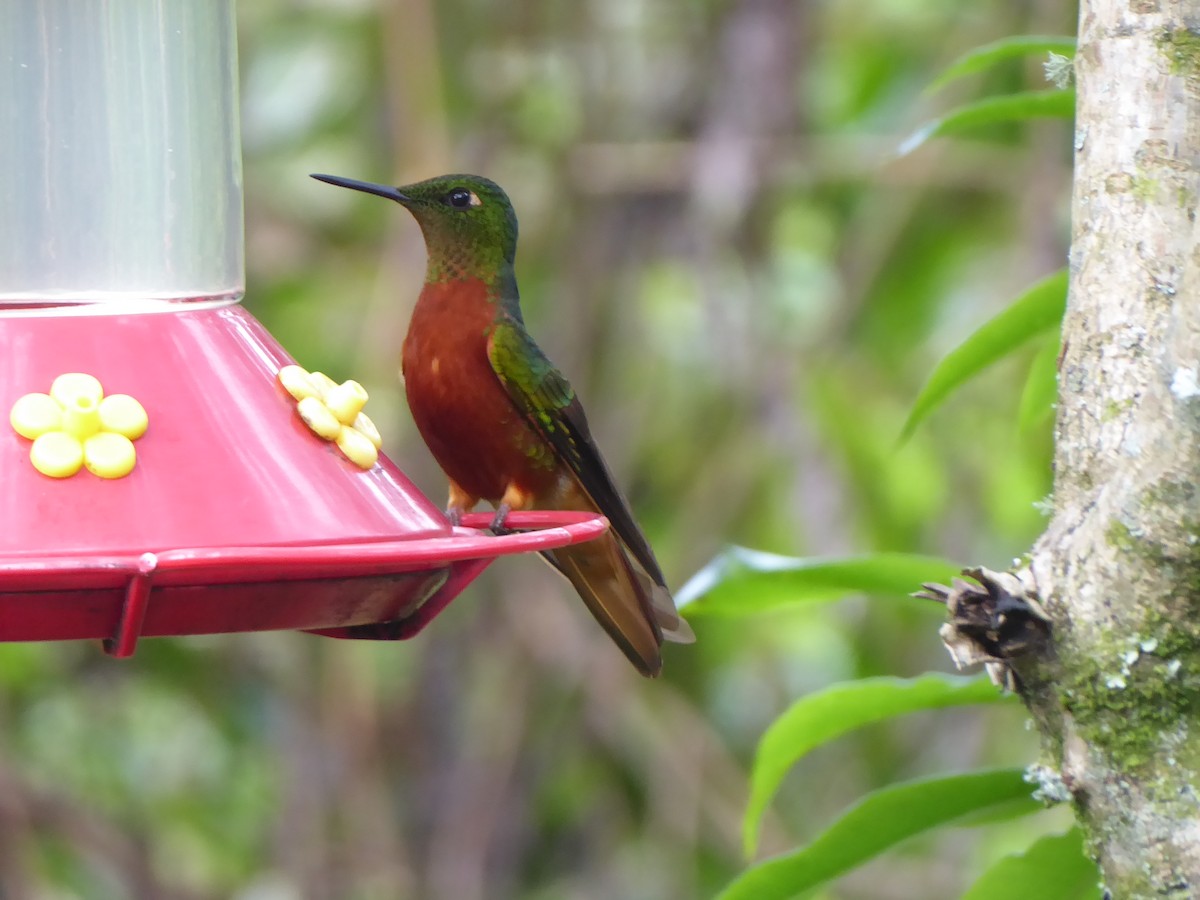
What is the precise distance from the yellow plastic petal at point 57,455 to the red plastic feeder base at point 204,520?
0.01m

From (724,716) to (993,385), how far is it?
156 centimetres

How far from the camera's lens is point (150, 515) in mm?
1695

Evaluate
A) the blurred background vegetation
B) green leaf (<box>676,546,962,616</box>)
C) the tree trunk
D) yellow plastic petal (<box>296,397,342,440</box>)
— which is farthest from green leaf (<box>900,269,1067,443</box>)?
the blurred background vegetation

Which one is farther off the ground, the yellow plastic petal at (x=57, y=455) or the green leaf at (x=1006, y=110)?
the green leaf at (x=1006, y=110)

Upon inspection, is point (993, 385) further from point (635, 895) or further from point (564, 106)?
point (635, 895)

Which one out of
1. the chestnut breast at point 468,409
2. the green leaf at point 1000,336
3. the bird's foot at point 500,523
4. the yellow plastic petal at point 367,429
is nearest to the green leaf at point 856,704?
the green leaf at point 1000,336

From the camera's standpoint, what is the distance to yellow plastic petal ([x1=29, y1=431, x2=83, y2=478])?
1704mm

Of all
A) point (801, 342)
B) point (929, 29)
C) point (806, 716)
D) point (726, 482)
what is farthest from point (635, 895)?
point (806, 716)

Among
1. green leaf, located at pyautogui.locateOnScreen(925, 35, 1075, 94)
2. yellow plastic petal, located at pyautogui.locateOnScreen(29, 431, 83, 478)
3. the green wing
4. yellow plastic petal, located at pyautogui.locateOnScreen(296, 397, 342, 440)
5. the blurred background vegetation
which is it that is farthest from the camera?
the blurred background vegetation

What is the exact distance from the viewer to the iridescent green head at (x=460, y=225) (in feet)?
9.98

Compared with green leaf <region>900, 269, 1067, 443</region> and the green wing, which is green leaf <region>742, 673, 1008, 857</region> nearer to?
green leaf <region>900, 269, 1067, 443</region>

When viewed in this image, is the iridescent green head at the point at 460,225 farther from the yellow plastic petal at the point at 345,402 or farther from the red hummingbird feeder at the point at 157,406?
the yellow plastic petal at the point at 345,402

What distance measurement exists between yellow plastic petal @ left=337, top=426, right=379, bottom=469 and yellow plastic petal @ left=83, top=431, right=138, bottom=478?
31 centimetres

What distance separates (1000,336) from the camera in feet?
7.30
